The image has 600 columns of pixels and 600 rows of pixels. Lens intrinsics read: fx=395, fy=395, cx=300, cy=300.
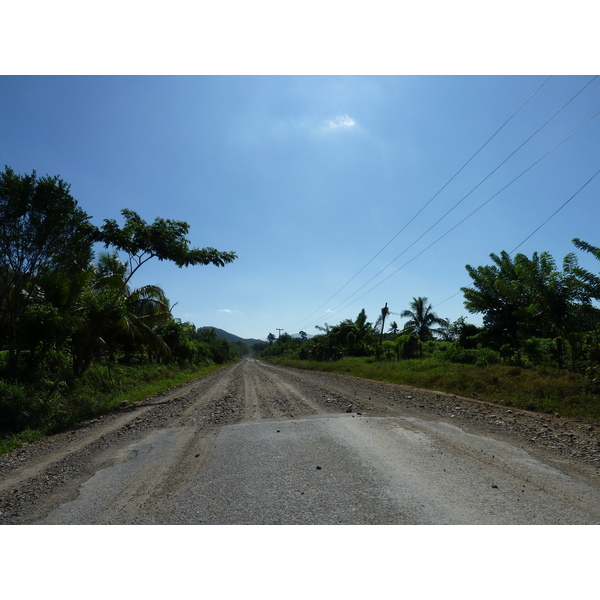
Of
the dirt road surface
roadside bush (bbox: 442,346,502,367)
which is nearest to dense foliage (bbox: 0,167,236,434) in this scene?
the dirt road surface

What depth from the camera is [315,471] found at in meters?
4.23

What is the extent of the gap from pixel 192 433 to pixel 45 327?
17.9 feet

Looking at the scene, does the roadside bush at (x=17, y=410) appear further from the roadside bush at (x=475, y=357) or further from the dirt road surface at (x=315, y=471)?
the roadside bush at (x=475, y=357)

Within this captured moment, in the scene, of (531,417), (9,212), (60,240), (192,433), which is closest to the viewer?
(192,433)

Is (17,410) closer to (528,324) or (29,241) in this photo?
(29,241)

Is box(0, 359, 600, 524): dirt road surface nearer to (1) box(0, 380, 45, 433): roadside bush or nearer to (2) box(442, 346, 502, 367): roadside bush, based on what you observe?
(1) box(0, 380, 45, 433): roadside bush

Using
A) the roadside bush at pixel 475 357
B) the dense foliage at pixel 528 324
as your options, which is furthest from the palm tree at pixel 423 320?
the roadside bush at pixel 475 357

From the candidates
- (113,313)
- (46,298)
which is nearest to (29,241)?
(46,298)

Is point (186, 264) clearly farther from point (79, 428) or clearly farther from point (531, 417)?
point (531, 417)

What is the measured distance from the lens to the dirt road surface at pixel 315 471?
322 cm

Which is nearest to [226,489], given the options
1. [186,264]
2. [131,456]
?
[131,456]

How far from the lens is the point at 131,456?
5.33 metres

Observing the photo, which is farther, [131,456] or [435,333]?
[435,333]

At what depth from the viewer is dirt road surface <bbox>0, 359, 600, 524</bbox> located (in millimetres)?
3223
